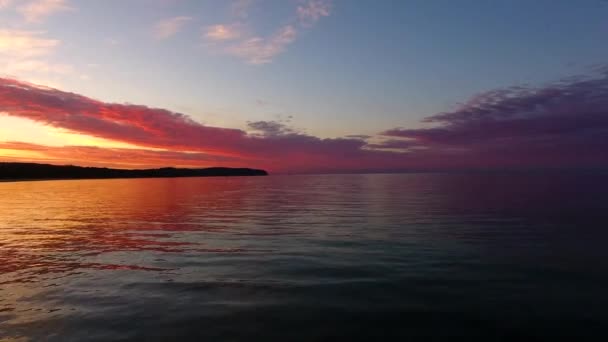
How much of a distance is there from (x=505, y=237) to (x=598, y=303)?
15881mm

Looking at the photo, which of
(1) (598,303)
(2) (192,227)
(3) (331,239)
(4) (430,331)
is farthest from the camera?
(2) (192,227)

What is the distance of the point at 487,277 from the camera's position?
63.2 ft

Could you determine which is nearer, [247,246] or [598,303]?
[598,303]

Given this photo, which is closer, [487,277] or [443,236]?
[487,277]

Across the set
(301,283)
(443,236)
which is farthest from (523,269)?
(301,283)

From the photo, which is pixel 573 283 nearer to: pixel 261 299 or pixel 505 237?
pixel 505 237

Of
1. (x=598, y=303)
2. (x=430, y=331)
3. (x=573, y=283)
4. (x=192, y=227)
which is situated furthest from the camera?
(x=192, y=227)

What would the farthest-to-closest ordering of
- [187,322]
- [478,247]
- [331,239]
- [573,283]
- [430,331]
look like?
[331,239], [478,247], [573,283], [187,322], [430,331]

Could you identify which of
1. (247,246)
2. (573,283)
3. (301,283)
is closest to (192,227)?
(247,246)

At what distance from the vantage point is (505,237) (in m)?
30.6

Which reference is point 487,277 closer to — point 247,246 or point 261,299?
point 261,299

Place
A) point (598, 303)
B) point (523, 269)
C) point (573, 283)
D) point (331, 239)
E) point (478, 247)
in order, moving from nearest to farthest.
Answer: point (598, 303), point (573, 283), point (523, 269), point (478, 247), point (331, 239)

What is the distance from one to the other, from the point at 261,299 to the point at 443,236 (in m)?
19.8

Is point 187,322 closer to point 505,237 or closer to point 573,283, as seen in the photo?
point 573,283
